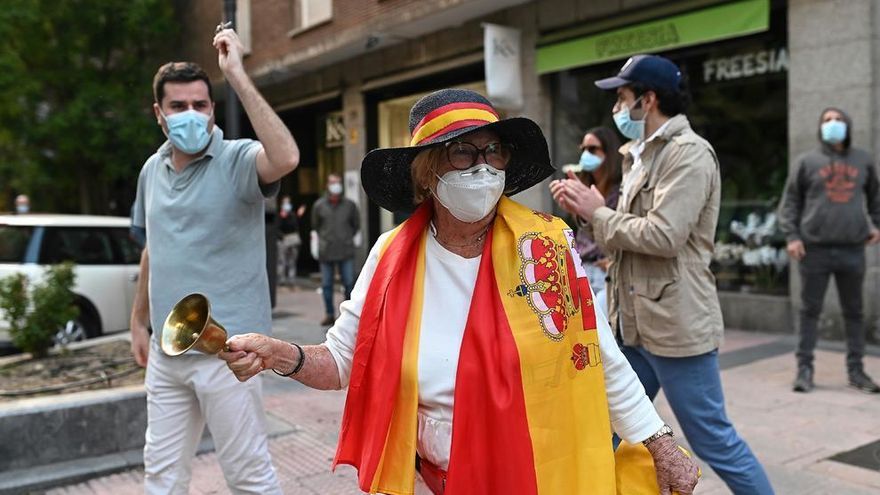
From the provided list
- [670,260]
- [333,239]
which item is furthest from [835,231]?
[333,239]

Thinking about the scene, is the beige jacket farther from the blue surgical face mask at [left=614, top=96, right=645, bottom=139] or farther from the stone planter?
the stone planter

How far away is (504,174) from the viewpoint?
2.12 metres

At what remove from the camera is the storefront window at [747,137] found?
341 inches

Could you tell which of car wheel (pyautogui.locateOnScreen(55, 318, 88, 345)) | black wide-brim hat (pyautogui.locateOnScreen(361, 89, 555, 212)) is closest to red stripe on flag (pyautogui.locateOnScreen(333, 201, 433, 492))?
black wide-brim hat (pyautogui.locateOnScreen(361, 89, 555, 212))

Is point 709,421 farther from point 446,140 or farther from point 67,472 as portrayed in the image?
point 67,472

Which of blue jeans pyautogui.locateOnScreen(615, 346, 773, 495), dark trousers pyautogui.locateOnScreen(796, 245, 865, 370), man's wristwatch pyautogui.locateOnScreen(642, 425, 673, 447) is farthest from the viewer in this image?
dark trousers pyautogui.locateOnScreen(796, 245, 865, 370)

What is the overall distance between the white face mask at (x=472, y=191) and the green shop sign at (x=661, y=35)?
7229mm

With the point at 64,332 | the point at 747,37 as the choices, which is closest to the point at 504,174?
the point at 64,332

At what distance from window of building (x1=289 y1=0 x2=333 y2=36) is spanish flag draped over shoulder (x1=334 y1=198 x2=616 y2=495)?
13.9 metres

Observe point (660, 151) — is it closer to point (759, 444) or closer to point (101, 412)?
point (759, 444)

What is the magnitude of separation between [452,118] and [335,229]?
8.54 meters

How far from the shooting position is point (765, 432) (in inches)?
194

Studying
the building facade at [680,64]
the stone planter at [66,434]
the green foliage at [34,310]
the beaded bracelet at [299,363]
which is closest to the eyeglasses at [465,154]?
the beaded bracelet at [299,363]

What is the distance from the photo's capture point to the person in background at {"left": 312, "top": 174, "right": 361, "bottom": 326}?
10352mm
